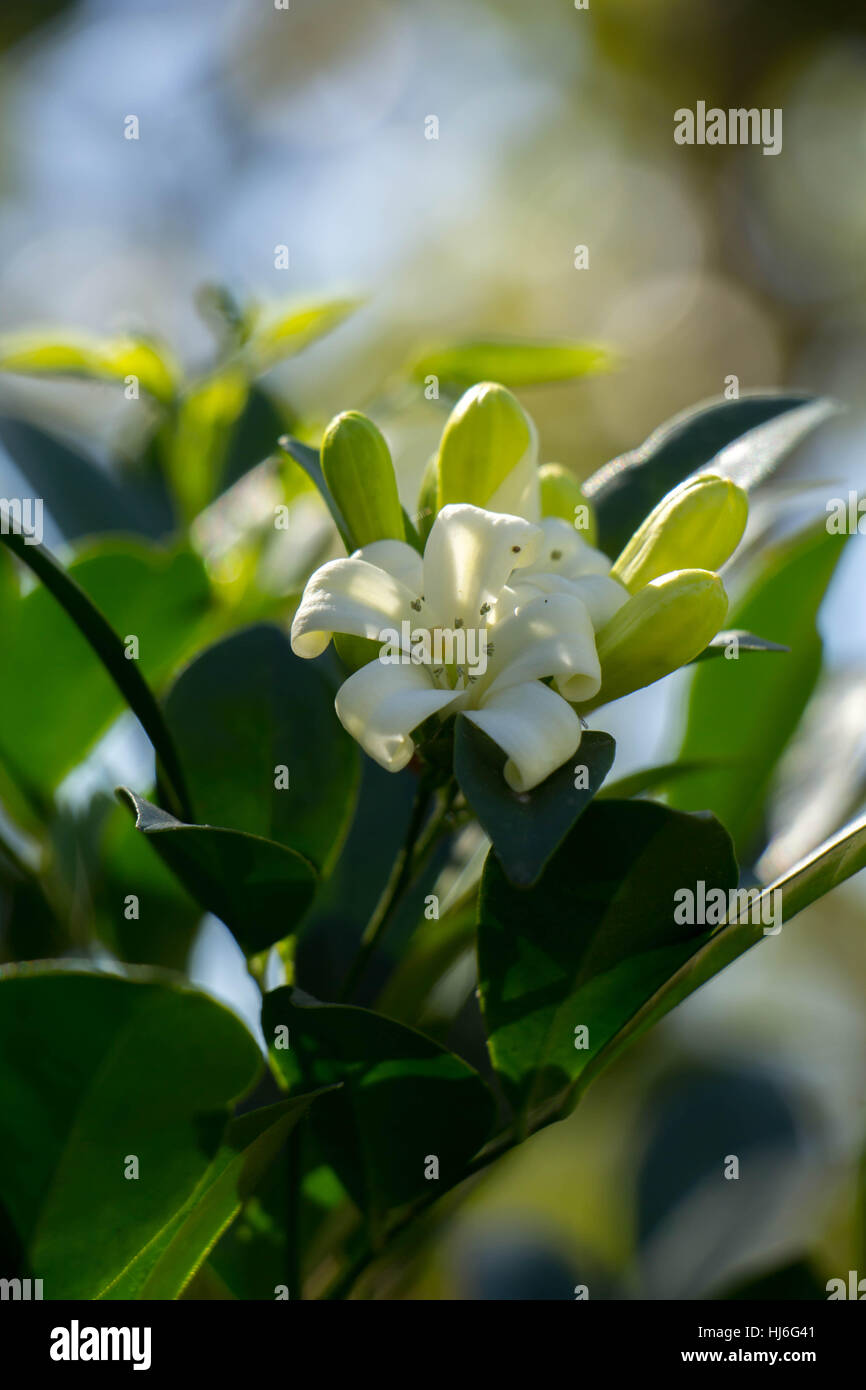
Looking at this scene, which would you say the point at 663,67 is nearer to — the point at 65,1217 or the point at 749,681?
the point at 749,681

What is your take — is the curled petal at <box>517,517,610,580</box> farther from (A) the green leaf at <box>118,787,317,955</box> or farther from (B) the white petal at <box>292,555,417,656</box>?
(A) the green leaf at <box>118,787,317,955</box>

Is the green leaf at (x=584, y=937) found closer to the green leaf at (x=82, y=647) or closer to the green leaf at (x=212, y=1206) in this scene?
the green leaf at (x=212, y=1206)

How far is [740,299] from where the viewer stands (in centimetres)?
498

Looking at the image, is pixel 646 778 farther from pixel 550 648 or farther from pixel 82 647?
pixel 82 647

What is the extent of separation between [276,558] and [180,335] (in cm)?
274

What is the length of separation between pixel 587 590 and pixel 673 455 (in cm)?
22

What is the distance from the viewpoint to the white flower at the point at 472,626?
57 centimetres

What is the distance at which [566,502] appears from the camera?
745 mm

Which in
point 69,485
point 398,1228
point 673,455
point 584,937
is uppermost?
point 69,485

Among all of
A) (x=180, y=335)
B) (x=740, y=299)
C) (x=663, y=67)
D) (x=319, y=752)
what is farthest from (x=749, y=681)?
(x=663, y=67)

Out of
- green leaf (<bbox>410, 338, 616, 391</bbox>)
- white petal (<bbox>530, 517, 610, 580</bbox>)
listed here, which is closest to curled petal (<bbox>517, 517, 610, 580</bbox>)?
white petal (<bbox>530, 517, 610, 580</bbox>)

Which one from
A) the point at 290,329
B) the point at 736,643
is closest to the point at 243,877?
the point at 736,643

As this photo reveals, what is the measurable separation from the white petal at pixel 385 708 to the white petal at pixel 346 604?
26mm

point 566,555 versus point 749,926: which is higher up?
point 566,555
